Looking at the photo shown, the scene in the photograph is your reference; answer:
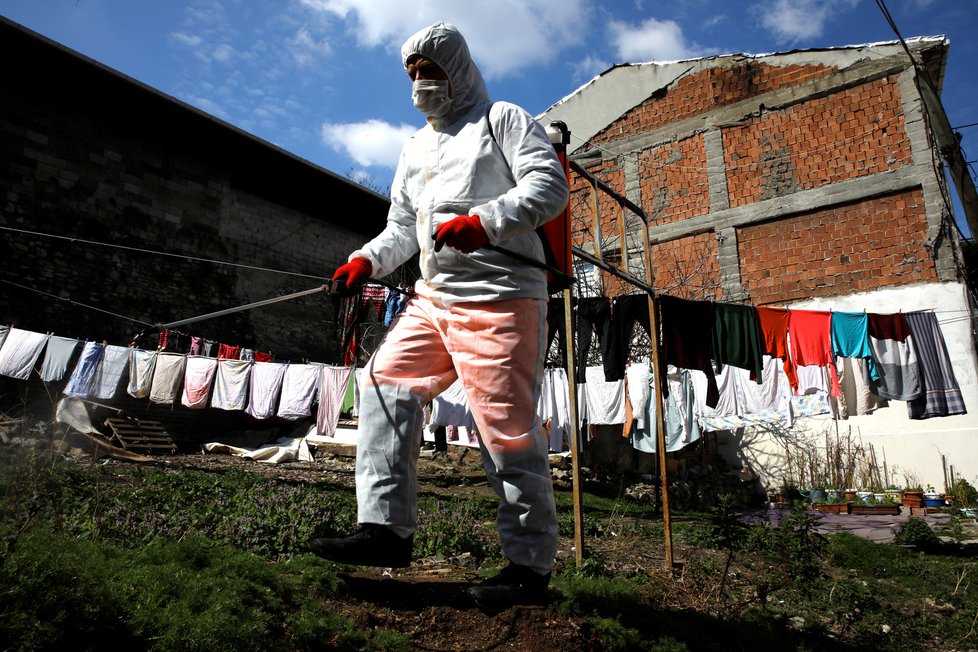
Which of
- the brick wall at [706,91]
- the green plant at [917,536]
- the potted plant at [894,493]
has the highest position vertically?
the brick wall at [706,91]

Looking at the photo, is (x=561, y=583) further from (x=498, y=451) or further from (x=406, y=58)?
(x=406, y=58)

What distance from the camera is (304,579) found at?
3355 millimetres

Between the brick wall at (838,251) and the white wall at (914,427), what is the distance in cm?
32

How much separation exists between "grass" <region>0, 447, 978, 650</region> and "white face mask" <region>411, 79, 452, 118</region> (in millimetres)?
2266

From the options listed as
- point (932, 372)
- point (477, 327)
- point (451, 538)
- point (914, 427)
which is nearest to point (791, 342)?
point (932, 372)

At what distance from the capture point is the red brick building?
1279 centimetres

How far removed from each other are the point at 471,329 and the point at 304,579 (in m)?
1.70

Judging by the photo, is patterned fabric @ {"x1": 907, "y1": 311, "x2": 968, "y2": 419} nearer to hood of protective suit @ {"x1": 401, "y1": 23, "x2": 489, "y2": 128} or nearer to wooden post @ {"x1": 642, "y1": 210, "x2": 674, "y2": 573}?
wooden post @ {"x1": 642, "y1": 210, "x2": 674, "y2": 573}

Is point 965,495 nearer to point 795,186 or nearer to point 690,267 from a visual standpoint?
point 795,186

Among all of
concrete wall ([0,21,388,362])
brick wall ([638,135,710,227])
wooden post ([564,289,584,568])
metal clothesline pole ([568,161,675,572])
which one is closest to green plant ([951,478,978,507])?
brick wall ([638,135,710,227])

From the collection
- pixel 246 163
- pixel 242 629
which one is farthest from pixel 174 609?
pixel 246 163

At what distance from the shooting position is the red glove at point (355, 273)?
2.94 meters

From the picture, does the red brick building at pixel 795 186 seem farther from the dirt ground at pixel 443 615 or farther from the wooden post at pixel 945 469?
the dirt ground at pixel 443 615

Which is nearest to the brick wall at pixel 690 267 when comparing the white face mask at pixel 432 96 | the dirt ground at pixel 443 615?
the dirt ground at pixel 443 615
